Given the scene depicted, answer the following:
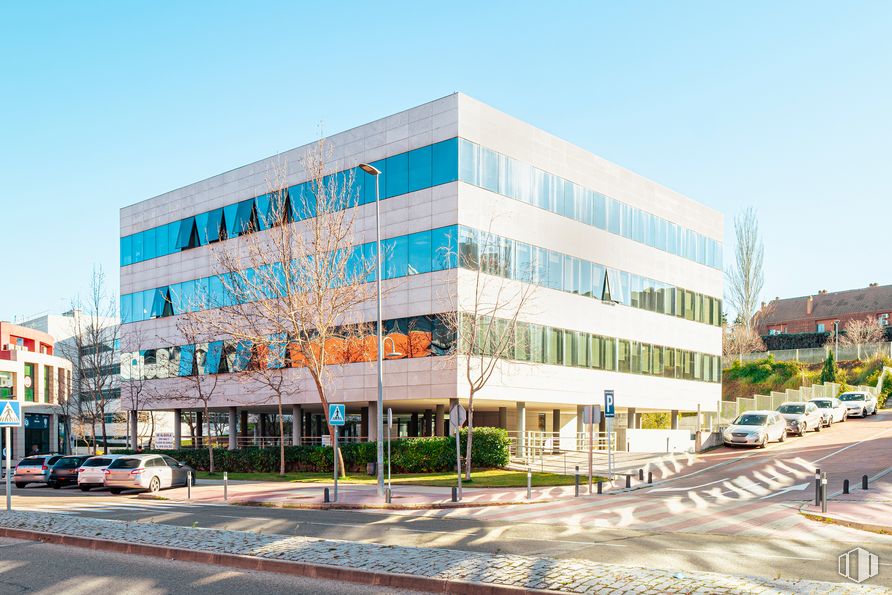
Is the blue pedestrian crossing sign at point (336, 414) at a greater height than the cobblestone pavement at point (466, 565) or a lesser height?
greater

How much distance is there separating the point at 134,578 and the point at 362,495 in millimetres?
16610

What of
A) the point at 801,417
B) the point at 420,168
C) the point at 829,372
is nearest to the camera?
the point at 420,168

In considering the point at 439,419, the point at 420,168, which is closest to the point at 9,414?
the point at 420,168

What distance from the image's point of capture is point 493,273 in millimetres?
38188

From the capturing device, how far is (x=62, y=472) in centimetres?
3953

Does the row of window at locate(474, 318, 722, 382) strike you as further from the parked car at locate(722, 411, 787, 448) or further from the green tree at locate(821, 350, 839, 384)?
the green tree at locate(821, 350, 839, 384)

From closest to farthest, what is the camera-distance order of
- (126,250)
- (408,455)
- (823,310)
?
(408,455) < (126,250) < (823,310)

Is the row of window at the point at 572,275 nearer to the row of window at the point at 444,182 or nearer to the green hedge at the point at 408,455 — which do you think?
the row of window at the point at 444,182

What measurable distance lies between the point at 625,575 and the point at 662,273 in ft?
135

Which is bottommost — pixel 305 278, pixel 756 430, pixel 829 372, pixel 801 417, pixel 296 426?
pixel 296 426

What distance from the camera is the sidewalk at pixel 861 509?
60.3 feet

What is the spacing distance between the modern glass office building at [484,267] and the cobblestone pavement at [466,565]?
22394 mm

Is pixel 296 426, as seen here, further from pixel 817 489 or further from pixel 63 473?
pixel 817 489


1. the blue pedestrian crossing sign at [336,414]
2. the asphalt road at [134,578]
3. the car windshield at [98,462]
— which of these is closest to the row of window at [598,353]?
the blue pedestrian crossing sign at [336,414]
